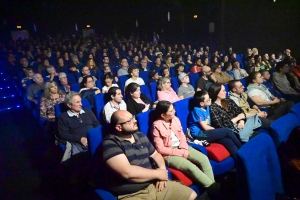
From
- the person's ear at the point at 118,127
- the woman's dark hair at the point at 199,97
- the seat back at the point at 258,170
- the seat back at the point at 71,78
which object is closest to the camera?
the seat back at the point at 258,170

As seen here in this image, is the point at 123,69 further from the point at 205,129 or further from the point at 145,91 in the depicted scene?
the point at 205,129

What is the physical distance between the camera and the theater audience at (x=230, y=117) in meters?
2.49

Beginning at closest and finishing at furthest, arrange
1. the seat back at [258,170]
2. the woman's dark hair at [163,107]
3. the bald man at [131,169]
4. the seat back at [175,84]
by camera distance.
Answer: the seat back at [258,170] < the bald man at [131,169] < the woman's dark hair at [163,107] < the seat back at [175,84]

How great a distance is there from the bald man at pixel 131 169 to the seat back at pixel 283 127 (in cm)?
70

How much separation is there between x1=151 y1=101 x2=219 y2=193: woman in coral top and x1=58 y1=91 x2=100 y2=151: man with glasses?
0.77 m

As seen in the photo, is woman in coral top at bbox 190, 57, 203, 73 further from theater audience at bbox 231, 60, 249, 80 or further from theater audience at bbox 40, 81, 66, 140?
theater audience at bbox 40, 81, 66, 140

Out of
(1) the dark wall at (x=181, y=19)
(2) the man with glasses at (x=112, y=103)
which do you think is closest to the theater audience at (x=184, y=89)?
(2) the man with glasses at (x=112, y=103)

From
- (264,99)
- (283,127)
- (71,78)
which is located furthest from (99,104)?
(264,99)

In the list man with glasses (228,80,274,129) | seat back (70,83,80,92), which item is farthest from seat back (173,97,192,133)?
seat back (70,83,80,92)

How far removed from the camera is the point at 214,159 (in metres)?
2.13

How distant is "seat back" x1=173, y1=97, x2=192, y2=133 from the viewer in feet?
8.15

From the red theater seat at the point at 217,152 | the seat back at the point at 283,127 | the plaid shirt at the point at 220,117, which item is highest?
the seat back at the point at 283,127

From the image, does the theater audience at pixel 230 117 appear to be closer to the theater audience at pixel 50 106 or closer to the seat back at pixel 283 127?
the seat back at pixel 283 127

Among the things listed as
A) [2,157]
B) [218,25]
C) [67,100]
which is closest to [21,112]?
[2,157]
